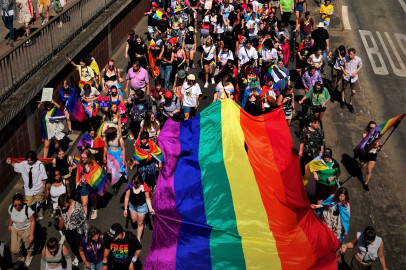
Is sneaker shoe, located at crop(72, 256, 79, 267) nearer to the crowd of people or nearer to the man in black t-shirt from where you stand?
the crowd of people

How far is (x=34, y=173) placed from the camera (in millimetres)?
10547

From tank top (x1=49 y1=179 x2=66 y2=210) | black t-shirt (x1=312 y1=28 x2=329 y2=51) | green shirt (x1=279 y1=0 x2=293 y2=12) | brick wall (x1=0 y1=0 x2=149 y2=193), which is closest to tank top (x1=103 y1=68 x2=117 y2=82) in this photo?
brick wall (x1=0 y1=0 x2=149 y2=193)

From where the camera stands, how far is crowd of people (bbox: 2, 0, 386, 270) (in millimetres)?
9609

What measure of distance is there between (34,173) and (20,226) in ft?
4.17

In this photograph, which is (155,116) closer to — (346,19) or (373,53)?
(373,53)

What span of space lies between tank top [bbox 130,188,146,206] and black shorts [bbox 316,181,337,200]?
13.2ft

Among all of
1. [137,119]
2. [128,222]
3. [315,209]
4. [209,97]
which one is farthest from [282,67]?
[128,222]

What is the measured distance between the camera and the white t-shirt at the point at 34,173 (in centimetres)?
1053

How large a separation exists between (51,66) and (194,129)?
4252mm

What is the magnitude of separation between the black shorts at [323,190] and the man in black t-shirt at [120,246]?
4.63 meters

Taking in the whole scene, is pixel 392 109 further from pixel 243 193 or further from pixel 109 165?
pixel 109 165

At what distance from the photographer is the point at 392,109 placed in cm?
1738

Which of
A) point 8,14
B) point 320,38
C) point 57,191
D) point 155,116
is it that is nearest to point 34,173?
point 57,191

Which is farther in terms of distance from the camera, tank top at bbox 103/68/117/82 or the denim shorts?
tank top at bbox 103/68/117/82
